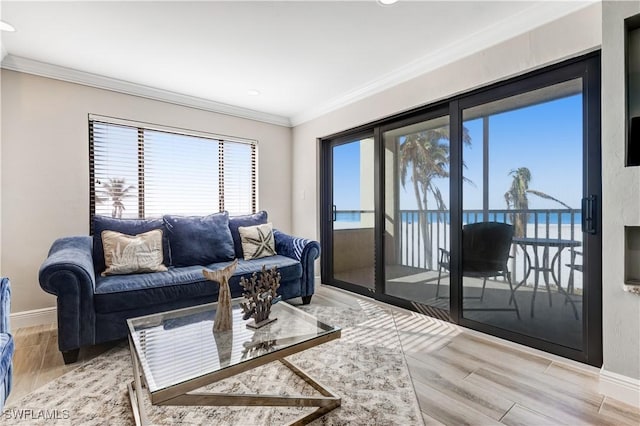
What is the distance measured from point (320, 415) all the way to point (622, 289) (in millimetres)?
1799

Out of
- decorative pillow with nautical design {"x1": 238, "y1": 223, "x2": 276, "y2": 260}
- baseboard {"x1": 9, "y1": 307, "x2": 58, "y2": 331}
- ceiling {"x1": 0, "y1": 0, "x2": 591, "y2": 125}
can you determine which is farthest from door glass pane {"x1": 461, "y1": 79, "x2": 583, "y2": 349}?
baseboard {"x1": 9, "y1": 307, "x2": 58, "y2": 331}

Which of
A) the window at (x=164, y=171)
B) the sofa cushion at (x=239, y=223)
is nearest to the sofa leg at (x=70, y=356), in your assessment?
the window at (x=164, y=171)

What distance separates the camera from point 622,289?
1.74 meters

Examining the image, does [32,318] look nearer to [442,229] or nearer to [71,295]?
A: [71,295]

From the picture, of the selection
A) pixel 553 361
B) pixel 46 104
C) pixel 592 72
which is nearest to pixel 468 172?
pixel 592 72

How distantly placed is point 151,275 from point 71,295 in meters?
0.60

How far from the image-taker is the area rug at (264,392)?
157 centimetres

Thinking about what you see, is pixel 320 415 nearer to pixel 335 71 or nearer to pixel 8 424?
pixel 8 424

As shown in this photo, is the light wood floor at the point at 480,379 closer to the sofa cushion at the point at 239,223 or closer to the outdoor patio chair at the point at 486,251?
the outdoor patio chair at the point at 486,251

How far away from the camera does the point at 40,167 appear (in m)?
2.94

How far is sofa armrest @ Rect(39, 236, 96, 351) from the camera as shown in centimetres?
207

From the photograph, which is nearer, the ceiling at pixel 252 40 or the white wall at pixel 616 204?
the white wall at pixel 616 204

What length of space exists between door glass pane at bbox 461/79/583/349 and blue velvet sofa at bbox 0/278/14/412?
9.78ft

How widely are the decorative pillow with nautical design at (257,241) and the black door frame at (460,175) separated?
1131mm
